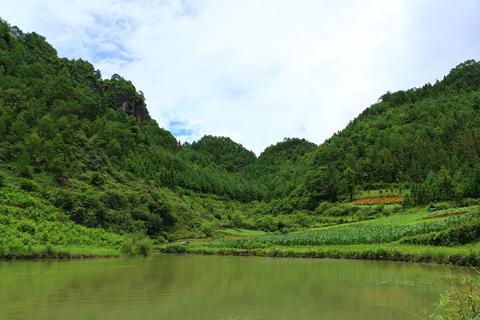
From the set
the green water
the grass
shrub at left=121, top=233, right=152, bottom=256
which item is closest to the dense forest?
shrub at left=121, top=233, right=152, bottom=256

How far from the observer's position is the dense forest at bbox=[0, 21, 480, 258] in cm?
6388

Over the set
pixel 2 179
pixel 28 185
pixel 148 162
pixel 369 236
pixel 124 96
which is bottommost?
pixel 369 236

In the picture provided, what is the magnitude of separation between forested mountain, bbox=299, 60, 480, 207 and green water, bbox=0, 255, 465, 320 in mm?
45885

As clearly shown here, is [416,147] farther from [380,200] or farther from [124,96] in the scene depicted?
[124,96]

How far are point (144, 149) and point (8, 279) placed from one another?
3686 inches

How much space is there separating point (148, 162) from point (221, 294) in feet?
303

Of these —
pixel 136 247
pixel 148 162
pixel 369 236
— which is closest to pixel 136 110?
pixel 148 162

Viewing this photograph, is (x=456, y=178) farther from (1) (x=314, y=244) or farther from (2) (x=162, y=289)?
(2) (x=162, y=289)

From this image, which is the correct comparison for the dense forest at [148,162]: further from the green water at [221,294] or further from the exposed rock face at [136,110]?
the green water at [221,294]

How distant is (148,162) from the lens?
360 ft

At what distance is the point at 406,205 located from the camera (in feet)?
241

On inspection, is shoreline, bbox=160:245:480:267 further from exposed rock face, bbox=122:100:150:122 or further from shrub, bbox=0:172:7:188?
exposed rock face, bbox=122:100:150:122

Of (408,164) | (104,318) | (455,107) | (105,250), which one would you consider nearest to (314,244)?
(105,250)

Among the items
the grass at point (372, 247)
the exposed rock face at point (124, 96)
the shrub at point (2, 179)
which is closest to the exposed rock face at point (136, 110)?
the exposed rock face at point (124, 96)
